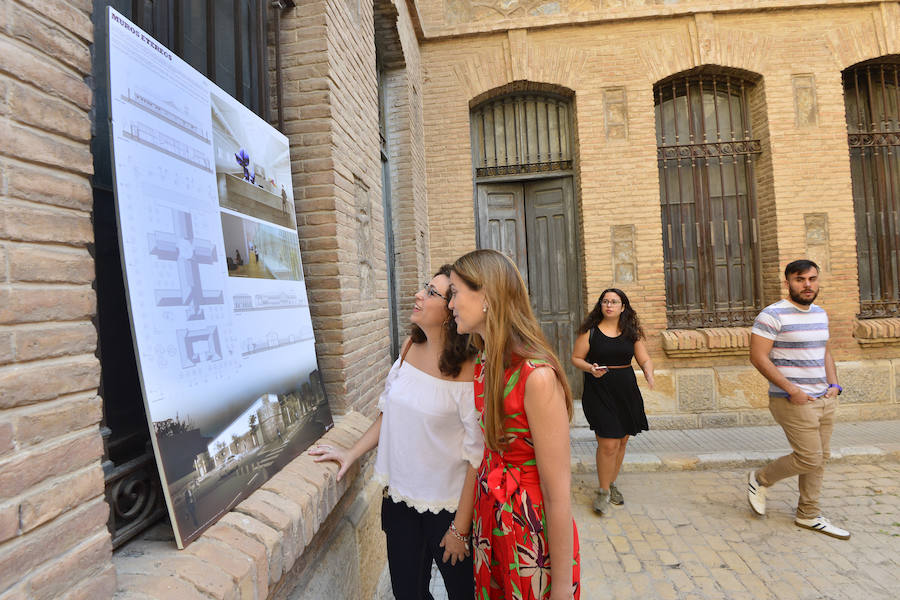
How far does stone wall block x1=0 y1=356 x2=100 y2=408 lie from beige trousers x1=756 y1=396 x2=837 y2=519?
14.0 ft

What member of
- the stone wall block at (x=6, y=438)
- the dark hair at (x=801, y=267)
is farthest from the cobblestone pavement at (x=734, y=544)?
the stone wall block at (x=6, y=438)

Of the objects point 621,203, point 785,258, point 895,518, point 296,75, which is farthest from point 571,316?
point 296,75

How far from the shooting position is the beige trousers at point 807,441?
11.6ft

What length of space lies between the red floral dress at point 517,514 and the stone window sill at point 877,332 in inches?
291

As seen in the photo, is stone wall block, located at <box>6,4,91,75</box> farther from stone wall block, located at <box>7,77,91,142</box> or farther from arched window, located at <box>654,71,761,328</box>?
arched window, located at <box>654,71,761,328</box>

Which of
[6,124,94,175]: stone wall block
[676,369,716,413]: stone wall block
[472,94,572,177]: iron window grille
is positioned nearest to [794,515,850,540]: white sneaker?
[676,369,716,413]: stone wall block

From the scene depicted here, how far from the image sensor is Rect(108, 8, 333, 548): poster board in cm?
138

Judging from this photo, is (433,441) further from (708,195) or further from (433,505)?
(708,195)

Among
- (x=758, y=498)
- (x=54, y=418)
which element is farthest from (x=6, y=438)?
(x=758, y=498)

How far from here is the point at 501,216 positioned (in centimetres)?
782

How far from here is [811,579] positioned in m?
3.12

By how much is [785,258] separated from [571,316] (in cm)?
312

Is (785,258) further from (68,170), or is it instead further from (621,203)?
(68,170)

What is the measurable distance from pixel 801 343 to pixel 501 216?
494cm
